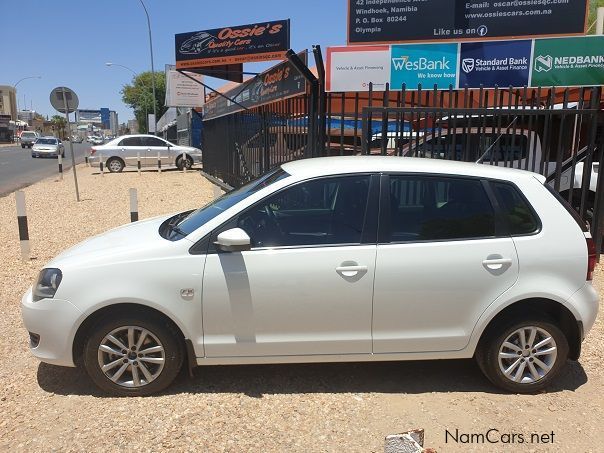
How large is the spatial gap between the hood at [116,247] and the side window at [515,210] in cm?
233

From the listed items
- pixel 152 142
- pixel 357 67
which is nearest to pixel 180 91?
pixel 152 142

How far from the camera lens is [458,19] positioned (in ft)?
33.4

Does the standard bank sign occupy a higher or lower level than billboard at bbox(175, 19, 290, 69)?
lower

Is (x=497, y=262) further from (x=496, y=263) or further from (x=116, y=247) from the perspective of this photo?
(x=116, y=247)

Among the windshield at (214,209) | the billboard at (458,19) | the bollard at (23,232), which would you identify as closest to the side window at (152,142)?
the billboard at (458,19)

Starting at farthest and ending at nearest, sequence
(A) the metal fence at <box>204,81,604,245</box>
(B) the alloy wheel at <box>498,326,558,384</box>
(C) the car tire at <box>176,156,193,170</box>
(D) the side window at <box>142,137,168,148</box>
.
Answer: (C) the car tire at <box>176,156,193,170</box> < (D) the side window at <box>142,137,168,148</box> < (A) the metal fence at <box>204,81,604,245</box> < (B) the alloy wheel at <box>498,326,558,384</box>

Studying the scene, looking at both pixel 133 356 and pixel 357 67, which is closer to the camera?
pixel 133 356

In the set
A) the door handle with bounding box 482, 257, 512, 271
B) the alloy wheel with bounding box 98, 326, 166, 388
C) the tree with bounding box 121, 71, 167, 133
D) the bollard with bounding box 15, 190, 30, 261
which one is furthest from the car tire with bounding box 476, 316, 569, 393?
the tree with bounding box 121, 71, 167, 133

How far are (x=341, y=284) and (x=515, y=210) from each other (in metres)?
1.35

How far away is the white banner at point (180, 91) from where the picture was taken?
30453 mm

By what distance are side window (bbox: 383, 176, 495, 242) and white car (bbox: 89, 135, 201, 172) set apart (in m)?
22.1

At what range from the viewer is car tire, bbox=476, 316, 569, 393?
3635 millimetres

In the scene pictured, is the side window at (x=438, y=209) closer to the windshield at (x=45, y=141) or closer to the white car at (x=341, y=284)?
the white car at (x=341, y=284)

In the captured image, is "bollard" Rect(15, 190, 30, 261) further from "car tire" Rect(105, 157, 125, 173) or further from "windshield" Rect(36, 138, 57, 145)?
"windshield" Rect(36, 138, 57, 145)
